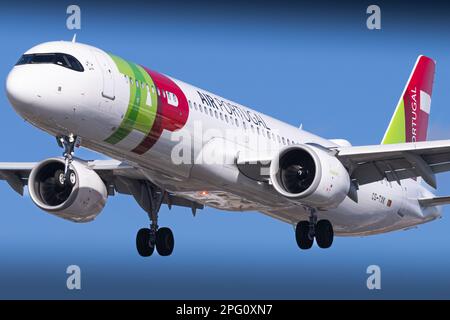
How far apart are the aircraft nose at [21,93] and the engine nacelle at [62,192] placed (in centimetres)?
529

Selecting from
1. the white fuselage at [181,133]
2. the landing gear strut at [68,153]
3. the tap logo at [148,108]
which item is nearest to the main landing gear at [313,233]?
the white fuselage at [181,133]

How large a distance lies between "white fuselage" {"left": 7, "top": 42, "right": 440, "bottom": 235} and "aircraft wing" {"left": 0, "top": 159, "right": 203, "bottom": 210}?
2.07 meters

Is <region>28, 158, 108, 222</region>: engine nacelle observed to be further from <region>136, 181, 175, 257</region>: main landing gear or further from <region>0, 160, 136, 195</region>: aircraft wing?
<region>136, 181, 175, 257</region>: main landing gear

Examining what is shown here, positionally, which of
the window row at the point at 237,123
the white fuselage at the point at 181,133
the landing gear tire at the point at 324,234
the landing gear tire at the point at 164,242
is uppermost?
the window row at the point at 237,123

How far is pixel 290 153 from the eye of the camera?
97.2ft

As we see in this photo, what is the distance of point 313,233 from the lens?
3141 centimetres

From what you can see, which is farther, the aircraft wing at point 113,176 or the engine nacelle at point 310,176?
the aircraft wing at point 113,176

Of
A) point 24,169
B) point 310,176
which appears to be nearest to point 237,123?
point 310,176

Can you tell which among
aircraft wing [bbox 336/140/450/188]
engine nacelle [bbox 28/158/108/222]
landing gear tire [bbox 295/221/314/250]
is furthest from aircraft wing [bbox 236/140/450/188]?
engine nacelle [bbox 28/158/108/222]

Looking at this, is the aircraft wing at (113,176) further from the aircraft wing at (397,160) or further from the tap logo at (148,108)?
the aircraft wing at (397,160)

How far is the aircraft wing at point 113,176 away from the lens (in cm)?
3164

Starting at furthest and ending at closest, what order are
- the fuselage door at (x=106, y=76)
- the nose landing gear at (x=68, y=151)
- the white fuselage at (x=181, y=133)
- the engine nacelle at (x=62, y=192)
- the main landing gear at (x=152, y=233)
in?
1. the main landing gear at (x=152, y=233)
2. the engine nacelle at (x=62, y=192)
3. the nose landing gear at (x=68, y=151)
4. the fuselage door at (x=106, y=76)
5. the white fuselage at (x=181, y=133)

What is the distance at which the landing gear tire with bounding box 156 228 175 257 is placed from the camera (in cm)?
3316

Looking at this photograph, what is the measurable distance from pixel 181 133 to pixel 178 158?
26.3 inches
